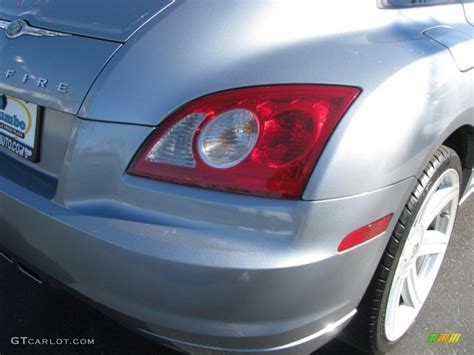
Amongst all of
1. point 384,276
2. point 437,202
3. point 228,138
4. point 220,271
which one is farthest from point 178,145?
point 437,202

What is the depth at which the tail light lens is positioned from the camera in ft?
4.70

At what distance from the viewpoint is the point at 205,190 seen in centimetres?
146

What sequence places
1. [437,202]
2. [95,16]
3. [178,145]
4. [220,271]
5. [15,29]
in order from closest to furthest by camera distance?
[220,271] → [178,145] → [95,16] → [15,29] → [437,202]

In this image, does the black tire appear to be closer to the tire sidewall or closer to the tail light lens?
the tire sidewall

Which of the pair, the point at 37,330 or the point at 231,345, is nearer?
the point at 231,345

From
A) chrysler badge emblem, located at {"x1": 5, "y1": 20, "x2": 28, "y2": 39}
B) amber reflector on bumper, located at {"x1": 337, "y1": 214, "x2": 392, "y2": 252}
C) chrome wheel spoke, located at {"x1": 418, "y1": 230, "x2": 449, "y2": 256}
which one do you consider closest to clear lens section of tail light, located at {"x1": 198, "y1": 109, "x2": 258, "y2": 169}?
amber reflector on bumper, located at {"x1": 337, "y1": 214, "x2": 392, "y2": 252}

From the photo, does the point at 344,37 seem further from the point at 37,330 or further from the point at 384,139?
the point at 37,330

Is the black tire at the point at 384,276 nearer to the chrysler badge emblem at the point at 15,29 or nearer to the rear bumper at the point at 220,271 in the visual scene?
the rear bumper at the point at 220,271

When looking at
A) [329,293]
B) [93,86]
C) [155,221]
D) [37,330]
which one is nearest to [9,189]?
[93,86]

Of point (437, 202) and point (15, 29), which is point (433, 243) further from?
point (15, 29)

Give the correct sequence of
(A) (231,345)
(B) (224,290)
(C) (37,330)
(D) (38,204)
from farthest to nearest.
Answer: (C) (37,330), (D) (38,204), (A) (231,345), (B) (224,290)

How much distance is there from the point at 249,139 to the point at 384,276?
679 mm

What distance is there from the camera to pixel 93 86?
5.18 feet

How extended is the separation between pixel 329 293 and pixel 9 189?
1.07 metres
